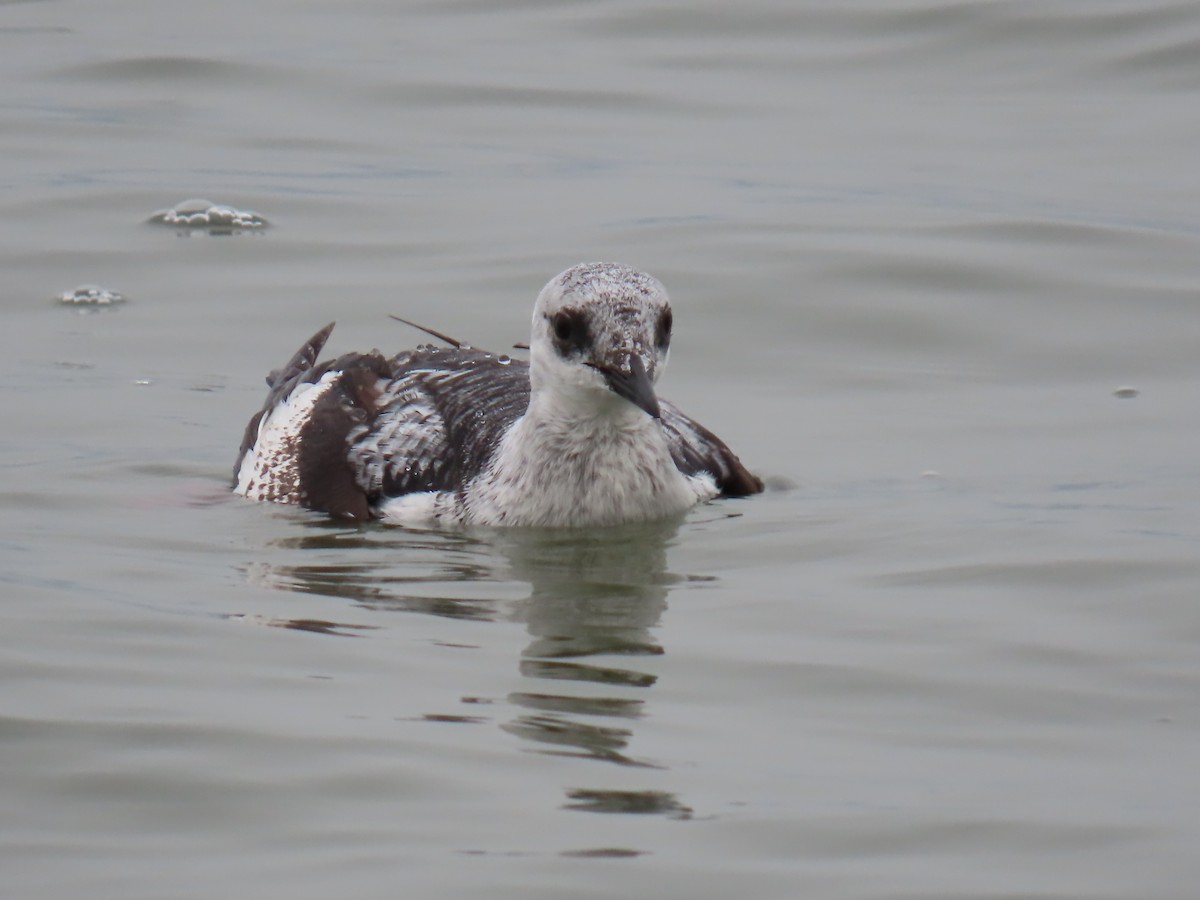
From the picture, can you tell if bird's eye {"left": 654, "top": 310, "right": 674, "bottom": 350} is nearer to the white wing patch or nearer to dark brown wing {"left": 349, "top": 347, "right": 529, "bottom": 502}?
dark brown wing {"left": 349, "top": 347, "right": 529, "bottom": 502}

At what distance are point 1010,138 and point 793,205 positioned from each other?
6.59 ft

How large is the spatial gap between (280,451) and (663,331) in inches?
70.3

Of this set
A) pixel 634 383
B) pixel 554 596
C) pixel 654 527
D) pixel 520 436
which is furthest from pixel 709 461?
pixel 554 596

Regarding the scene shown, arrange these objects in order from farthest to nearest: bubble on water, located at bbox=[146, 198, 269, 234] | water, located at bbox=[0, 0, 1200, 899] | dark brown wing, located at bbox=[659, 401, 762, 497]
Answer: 1. bubble on water, located at bbox=[146, 198, 269, 234]
2. dark brown wing, located at bbox=[659, 401, 762, 497]
3. water, located at bbox=[0, 0, 1200, 899]

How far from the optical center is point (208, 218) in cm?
1329

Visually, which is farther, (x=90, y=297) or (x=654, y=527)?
(x=90, y=297)

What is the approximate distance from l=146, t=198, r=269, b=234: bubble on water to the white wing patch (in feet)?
15.1

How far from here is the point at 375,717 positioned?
5.47 m

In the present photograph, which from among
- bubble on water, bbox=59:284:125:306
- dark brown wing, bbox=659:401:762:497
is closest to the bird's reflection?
dark brown wing, bbox=659:401:762:497

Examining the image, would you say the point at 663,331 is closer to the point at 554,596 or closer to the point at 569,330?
the point at 569,330

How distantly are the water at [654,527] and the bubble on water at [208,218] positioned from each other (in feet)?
0.44

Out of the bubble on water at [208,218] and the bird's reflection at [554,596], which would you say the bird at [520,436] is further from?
the bubble on water at [208,218]

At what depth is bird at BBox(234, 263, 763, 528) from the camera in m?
7.41

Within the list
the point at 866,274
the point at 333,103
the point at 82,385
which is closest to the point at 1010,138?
the point at 866,274
